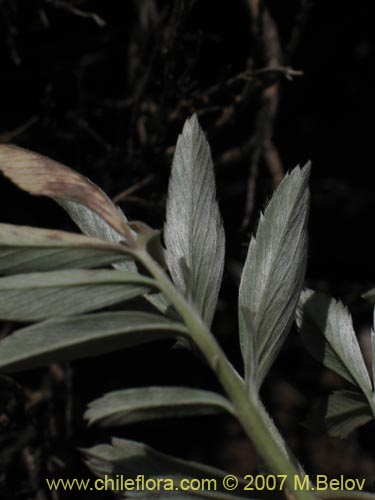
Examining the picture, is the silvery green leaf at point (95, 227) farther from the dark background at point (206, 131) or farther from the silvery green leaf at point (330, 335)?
the dark background at point (206, 131)

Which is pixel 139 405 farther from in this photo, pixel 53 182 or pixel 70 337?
pixel 53 182

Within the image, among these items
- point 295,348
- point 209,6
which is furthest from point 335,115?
point 295,348

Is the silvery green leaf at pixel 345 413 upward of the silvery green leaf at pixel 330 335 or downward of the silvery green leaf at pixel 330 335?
downward

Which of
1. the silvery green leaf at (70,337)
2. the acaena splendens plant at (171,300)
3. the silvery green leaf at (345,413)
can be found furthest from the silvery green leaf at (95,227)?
the silvery green leaf at (345,413)

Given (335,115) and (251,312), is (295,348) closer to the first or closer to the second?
(335,115)

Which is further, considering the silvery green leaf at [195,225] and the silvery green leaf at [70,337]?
the silvery green leaf at [195,225]

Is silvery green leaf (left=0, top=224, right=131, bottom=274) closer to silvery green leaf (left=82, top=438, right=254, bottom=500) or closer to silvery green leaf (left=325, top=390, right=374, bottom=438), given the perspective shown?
silvery green leaf (left=82, top=438, right=254, bottom=500)

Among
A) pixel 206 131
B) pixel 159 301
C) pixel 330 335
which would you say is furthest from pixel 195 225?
pixel 206 131

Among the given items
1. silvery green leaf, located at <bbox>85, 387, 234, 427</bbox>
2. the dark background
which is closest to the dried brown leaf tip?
silvery green leaf, located at <bbox>85, 387, 234, 427</bbox>
